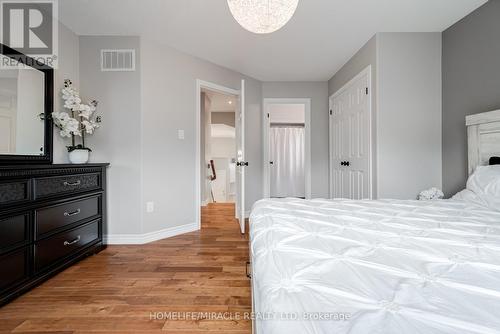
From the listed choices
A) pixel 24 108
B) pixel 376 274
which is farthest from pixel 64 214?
pixel 376 274

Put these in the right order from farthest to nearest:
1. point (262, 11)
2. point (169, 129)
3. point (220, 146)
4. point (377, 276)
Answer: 1. point (220, 146)
2. point (169, 129)
3. point (262, 11)
4. point (377, 276)

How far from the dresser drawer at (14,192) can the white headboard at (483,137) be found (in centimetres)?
364

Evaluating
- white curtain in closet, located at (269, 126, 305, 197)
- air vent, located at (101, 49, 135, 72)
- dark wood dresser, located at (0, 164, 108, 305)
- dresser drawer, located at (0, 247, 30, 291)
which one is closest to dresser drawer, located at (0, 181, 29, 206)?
dark wood dresser, located at (0, 164, 108, 305)

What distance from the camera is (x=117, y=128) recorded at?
271 cm

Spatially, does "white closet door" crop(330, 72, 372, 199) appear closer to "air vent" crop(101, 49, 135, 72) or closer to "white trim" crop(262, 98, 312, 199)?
"white trim" crop(262, 98, 312, 199)

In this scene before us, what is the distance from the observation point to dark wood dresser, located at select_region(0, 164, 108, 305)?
1548 millimetres

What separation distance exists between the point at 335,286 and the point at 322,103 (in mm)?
4223

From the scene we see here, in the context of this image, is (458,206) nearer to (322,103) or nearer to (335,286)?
(335,286)

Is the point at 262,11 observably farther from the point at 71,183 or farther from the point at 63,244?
the point at 63,244

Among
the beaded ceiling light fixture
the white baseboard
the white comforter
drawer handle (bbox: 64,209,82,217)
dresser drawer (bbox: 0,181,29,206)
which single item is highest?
the beaded ceiling light fixture

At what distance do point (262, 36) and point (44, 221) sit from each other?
8.97ft

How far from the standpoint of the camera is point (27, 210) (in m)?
1.68

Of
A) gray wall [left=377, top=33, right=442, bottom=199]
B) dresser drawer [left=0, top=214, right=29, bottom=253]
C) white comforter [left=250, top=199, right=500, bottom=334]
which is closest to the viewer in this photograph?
white comforter [left=250, top=199, right=500, bottom=334]

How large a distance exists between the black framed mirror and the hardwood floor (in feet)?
3.60
